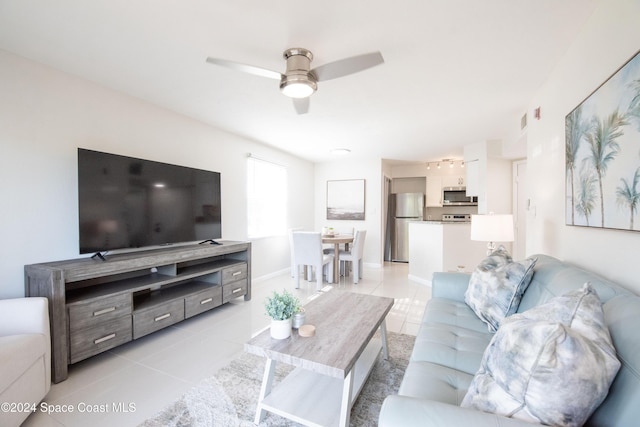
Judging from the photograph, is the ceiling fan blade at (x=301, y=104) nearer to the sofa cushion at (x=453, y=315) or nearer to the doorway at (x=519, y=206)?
the sofa cushion at (x=453, y=315)

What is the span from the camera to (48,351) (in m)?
1.75

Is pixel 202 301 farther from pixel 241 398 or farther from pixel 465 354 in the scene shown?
pixel 465 354

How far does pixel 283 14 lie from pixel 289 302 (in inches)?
69.1

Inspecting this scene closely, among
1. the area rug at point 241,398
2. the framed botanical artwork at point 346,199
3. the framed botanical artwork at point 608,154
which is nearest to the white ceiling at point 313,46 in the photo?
the framed botanical artwork at point 608,154

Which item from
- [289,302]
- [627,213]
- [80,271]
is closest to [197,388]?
[289,302]

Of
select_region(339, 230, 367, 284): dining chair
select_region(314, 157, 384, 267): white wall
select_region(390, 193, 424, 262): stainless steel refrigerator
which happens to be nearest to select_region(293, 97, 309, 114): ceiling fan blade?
select_region(339, 230, 367, 284): dining chair

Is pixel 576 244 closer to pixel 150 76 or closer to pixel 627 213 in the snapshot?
pixel 627 213

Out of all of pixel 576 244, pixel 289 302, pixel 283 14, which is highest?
pixel 283 14

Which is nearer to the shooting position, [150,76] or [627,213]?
[627,213]

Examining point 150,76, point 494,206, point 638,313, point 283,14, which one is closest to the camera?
point 638,313

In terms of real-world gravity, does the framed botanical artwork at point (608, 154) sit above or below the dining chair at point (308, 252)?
above

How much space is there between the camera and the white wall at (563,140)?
4.27 feet

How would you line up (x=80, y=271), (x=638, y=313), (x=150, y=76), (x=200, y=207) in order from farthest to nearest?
(x=200, y=207), (x=150, y=76), (x=80, y=271), (x=638, y=313)

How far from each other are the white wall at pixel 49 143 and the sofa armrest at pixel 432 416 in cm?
288
